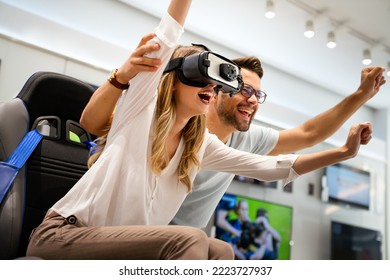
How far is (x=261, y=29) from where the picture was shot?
358cm

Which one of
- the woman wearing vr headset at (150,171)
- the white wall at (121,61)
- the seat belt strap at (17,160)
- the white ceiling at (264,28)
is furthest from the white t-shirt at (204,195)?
the white ceiling at (264,28)

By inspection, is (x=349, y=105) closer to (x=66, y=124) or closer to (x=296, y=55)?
(x=66, y=124)

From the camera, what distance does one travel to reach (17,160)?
3.84 feet

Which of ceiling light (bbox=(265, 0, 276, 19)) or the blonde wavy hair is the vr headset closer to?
the blonde wavy hair

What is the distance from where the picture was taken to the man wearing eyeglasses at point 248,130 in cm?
164

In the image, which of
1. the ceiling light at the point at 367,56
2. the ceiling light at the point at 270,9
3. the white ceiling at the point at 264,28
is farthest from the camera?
the ceiling light at the point at 367,56

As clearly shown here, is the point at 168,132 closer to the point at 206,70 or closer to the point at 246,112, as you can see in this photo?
the point at 206,70

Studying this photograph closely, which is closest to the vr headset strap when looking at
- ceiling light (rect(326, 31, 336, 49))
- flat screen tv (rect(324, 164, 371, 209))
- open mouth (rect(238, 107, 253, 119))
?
open mouth (rect(238, 107, 253, 119))

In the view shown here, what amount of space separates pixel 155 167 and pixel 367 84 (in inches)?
35.2

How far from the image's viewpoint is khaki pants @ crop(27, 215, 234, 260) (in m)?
0.87

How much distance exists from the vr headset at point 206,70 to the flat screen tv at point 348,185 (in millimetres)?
3408

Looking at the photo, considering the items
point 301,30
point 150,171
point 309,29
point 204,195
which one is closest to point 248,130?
point 204,195

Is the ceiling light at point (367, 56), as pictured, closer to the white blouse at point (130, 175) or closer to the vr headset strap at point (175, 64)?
the vr headset strap at point (175, 64)
